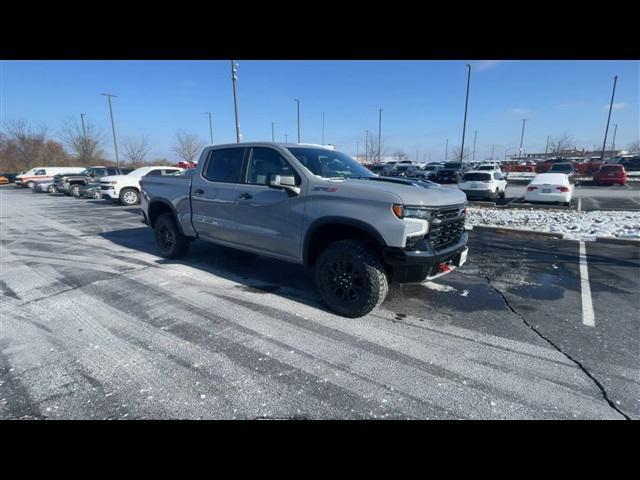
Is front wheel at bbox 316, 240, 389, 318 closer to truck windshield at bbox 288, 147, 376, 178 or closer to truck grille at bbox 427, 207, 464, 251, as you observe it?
truck grille at bbox 427, 207, 464, 251

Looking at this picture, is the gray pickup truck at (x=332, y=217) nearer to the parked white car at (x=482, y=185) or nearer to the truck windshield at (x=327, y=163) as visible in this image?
the truck windshield at (x=327, y=163)

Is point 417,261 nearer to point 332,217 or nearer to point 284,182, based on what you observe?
point 332,217

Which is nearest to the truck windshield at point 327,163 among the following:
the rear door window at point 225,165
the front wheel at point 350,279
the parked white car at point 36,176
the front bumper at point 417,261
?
the rear door window at point 225,165

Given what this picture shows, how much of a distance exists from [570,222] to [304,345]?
965 centimetres

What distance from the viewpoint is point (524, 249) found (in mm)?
6711

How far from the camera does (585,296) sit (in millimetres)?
4312

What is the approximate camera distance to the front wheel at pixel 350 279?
342 centimetres

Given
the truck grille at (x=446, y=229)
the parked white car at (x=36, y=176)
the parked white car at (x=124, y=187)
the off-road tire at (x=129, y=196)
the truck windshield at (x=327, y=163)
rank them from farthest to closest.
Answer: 1. the parked white car at (x=36, y=176)
2. the off-road tire at (x=129, y=196)
3. the parked white car at (x=124, y=187)
4. the truck windshield at (x=327, y=163)
5. the truck grille at (x=446, y=229)

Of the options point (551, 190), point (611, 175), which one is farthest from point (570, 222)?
point (611, 175)

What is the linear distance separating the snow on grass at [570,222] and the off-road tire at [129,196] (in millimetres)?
14722

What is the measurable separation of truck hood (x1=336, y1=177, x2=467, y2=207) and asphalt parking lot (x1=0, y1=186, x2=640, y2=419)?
1.35 m
